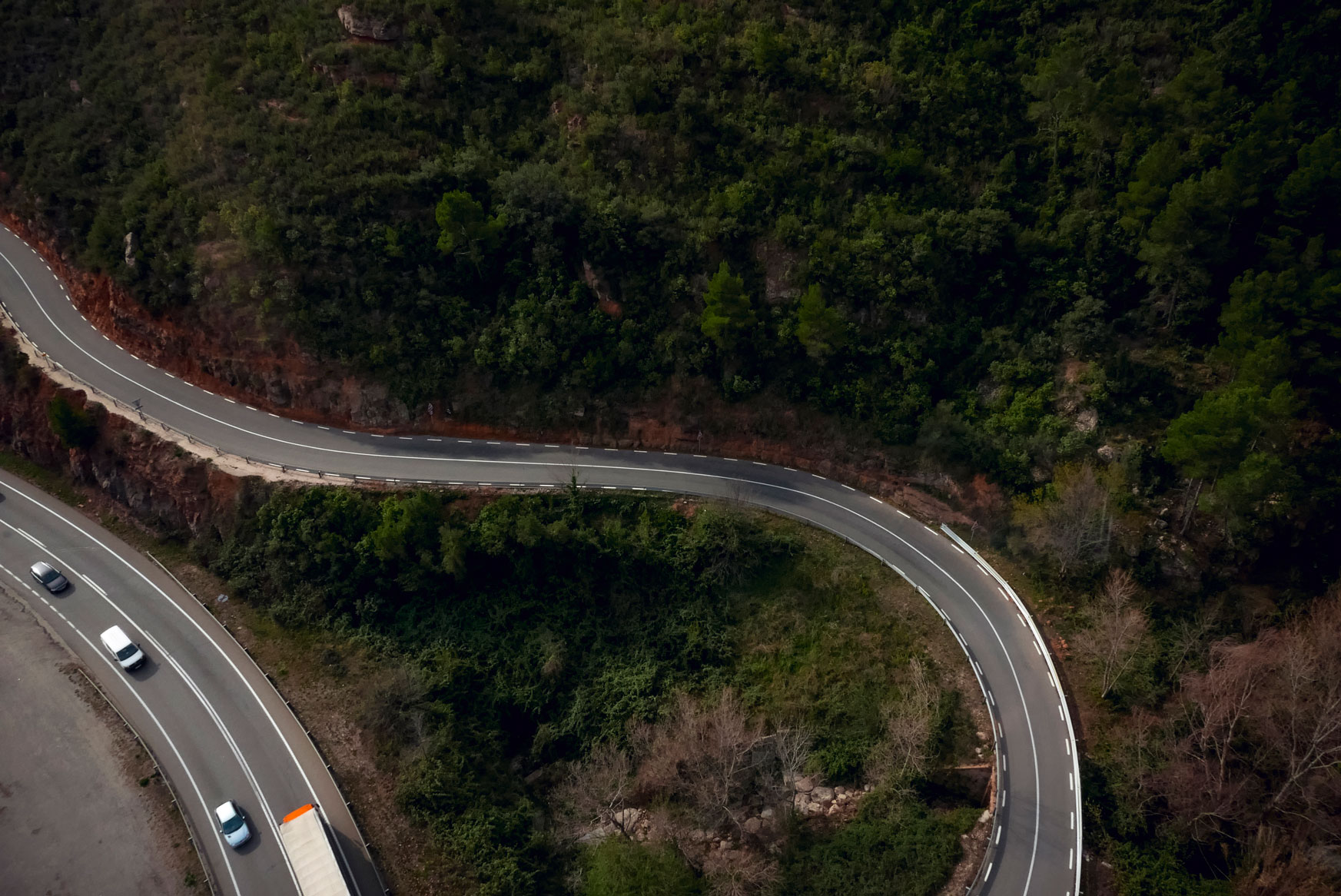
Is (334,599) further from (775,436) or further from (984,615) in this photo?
(984,615)

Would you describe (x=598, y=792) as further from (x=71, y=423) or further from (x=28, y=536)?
(x=71, y=423)

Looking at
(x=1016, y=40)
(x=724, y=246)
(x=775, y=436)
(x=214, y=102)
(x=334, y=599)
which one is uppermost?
(x=1016, y=40)

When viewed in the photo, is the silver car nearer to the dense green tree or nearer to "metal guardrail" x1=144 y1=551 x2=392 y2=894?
"metal guardrail" x1=144 y1=551 x2=392 y2=894

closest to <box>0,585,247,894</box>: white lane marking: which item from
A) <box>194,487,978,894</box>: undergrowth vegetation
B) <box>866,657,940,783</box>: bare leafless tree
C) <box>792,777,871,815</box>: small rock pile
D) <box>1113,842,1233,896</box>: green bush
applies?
<box>194,487,978,894</box>: undergrowth vegetation

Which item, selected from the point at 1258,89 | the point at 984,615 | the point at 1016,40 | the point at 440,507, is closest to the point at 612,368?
Answer: the point at 440,507

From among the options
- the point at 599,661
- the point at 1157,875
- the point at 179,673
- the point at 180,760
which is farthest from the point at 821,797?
the point at 179,673

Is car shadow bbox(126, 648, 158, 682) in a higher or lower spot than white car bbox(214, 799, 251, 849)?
higher
